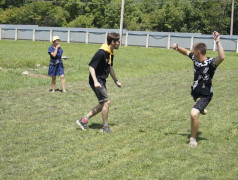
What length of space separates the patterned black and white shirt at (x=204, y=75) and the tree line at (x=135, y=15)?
198 feet

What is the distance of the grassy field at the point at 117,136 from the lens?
19.0 ft

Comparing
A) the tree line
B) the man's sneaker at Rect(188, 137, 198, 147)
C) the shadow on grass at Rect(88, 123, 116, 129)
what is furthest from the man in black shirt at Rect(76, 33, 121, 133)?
the tree line

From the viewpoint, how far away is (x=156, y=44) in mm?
47031

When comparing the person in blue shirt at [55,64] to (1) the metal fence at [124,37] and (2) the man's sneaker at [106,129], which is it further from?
(1) the metal fence at [124,37]

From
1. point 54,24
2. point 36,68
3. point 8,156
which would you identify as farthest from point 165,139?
point 54,24

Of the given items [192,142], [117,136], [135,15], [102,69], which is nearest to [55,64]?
[102,69]

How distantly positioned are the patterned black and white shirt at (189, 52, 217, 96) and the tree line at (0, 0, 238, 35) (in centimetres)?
6049

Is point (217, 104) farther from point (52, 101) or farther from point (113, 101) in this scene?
point (52, 101)

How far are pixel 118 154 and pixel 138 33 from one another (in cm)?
4196

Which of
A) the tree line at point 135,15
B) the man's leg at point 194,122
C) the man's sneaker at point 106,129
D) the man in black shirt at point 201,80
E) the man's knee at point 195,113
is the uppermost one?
the tree line at point 135,15

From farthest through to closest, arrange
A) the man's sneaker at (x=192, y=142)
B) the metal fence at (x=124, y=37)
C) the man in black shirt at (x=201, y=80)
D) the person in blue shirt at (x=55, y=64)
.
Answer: the metal fence at (x=124, y=37) → the person in blue shirt at (x=55, y=64) → the man in black shirt at (x=201, y=80) → the man's sneaker at (x=192, y=142)

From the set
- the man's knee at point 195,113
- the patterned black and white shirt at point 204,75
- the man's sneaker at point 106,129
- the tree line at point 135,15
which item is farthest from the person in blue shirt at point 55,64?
the tree line at point 135,15

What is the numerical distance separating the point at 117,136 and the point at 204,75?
6.10ft

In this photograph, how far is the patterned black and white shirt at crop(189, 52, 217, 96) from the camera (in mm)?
7281
